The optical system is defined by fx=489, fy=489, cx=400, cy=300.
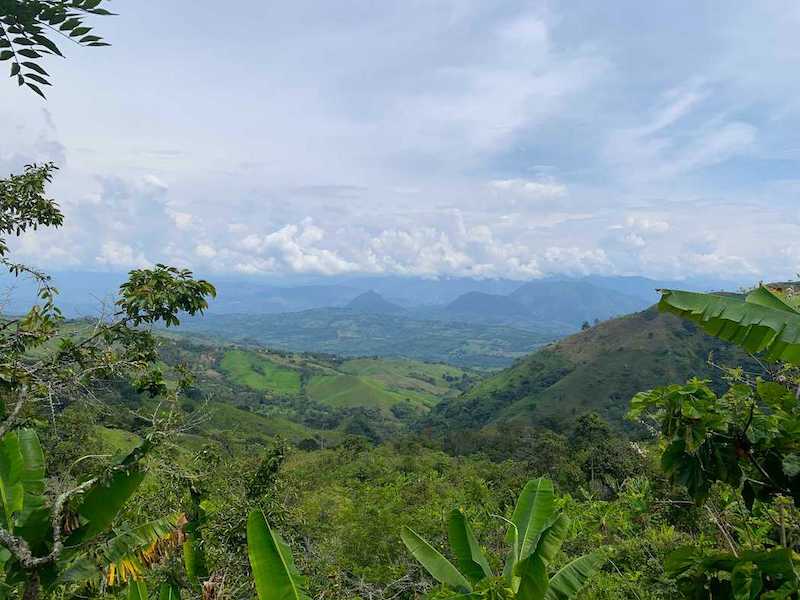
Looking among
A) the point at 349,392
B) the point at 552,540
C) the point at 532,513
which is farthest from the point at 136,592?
the point at 349,392

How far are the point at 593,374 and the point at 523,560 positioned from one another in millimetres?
117450

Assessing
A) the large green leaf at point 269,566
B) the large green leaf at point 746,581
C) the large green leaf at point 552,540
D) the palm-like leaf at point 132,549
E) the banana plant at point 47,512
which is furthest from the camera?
the palm-like leaf at point 132,549

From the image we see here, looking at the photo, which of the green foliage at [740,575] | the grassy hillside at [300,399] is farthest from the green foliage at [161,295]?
the grassy hillside at [300,399]

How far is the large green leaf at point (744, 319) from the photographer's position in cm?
426

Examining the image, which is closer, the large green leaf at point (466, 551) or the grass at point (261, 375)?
the large green leaf at point (466, 551)

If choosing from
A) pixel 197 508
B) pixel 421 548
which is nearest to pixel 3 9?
pixel 421 548

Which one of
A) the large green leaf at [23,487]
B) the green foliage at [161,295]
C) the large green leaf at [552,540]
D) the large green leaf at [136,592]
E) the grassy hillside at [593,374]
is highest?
the green foliage at [161,295]

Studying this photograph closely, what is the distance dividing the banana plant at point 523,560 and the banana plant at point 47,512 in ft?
13.4

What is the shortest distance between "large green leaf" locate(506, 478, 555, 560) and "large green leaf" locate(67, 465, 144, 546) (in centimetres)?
515

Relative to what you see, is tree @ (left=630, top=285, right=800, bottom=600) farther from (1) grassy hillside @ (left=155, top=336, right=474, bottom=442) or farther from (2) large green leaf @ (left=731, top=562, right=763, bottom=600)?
(1) grassy hillside @ (left=155, top=336, right=474, bottom=442)

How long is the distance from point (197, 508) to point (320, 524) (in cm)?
1537

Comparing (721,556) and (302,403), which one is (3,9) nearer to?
(721,556)

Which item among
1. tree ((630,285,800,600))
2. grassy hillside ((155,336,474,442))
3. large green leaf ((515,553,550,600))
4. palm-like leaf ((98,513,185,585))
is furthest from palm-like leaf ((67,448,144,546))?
grassy hillside ((155,336,474,442))

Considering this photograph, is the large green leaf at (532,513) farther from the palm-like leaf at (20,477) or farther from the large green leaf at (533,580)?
the palm-like leaf at (20,477)
